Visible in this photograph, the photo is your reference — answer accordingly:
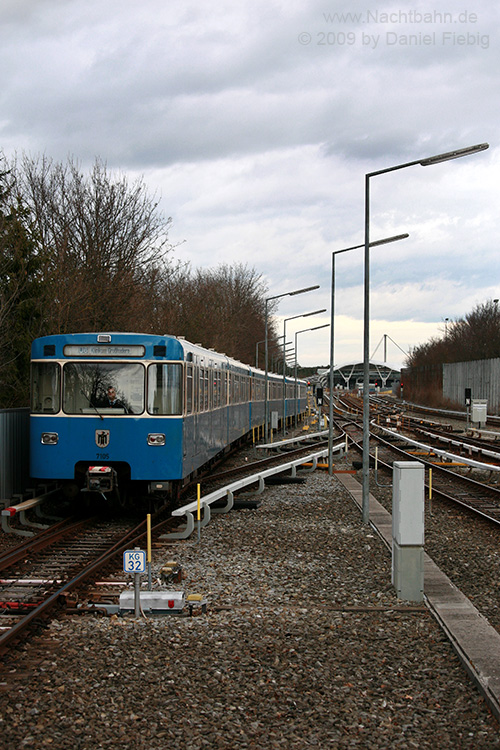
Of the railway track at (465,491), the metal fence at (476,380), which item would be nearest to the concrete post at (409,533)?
the railway track at (465,491)

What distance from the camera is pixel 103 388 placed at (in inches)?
Answer: 475

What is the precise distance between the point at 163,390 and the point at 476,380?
55.0 m

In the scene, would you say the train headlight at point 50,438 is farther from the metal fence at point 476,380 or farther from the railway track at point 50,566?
the metal fence at point 476,380

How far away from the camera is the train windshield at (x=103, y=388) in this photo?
472 inches

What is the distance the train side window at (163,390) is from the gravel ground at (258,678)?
3.72 meters

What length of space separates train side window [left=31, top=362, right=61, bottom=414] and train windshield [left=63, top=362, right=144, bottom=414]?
13cm

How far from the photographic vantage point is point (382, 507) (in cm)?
1487

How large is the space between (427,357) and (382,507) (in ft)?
269

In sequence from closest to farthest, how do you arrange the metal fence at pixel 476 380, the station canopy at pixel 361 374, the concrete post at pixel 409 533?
1. the concrete post at pixel 409 533
2. the metal fence at pixel 476 380
3. the station canopy at pixel 361 374

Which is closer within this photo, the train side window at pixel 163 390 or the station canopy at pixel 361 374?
the train side window at pixel 163 390

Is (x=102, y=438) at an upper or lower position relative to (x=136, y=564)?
upper

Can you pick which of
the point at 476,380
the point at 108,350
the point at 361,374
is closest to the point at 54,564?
the point at 108,350

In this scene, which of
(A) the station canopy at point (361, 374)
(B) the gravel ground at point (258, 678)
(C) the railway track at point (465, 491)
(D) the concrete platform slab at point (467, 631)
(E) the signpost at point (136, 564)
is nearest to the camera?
(B) the gravel ground at point (258, 678)

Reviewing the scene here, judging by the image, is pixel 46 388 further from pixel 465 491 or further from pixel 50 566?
pixel 465 491
